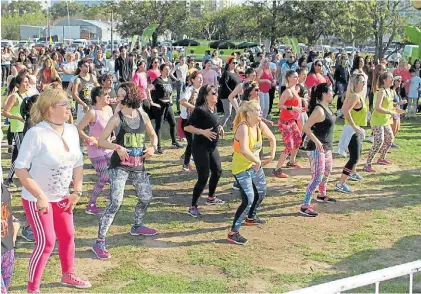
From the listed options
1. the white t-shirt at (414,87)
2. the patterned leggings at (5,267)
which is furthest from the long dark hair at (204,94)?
the white t-shirt at (414,87)

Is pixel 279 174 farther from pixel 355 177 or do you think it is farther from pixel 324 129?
pixel 324 129

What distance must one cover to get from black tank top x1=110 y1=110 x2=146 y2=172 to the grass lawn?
2.98 ft

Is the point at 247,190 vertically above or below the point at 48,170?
below

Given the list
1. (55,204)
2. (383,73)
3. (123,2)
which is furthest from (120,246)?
(123,2)

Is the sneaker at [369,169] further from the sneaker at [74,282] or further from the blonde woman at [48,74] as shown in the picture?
the sneaker at [74,282]

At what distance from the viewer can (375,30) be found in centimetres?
2898

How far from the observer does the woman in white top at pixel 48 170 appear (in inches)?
171

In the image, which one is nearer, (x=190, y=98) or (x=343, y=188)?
(x=343, y=188)

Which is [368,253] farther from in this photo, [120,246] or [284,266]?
[120,246]

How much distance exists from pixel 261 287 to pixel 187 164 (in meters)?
4.55

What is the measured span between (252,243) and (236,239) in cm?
18

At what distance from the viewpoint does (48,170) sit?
14.6 ft

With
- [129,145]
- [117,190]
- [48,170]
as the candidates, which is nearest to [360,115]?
[129,145]

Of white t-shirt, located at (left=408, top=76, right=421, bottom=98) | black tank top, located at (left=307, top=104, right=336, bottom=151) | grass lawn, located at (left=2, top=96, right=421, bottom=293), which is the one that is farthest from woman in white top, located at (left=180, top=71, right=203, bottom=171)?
white t-shirt, located at (left=408, top=76, right=421, bottom=98)
